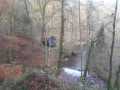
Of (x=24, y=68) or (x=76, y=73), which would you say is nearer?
(x=24, y=68)

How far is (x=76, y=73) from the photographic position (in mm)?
32375

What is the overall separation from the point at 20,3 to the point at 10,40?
387 inches

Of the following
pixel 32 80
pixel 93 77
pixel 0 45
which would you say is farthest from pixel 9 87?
pixel 93 77

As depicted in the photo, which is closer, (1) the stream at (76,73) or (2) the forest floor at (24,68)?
(2) the forest floor at (24,68)

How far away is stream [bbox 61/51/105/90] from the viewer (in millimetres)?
28631

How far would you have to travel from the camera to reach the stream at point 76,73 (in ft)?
93.9

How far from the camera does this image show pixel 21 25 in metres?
39.5

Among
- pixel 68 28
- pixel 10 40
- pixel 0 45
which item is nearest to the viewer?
pixel 0 45

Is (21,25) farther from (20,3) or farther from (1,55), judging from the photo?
(1,55)

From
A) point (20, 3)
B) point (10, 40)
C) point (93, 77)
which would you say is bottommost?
point (93, 77)

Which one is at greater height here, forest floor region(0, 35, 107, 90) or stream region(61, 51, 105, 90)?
forest floor region(0, 35, 107, 90)

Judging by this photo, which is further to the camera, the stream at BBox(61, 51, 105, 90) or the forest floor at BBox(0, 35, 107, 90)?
the stream at BBox(61, 51, 105, 90)

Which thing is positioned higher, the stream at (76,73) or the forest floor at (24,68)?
the forest floor at (24,68)

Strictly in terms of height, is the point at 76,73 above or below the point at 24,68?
below
